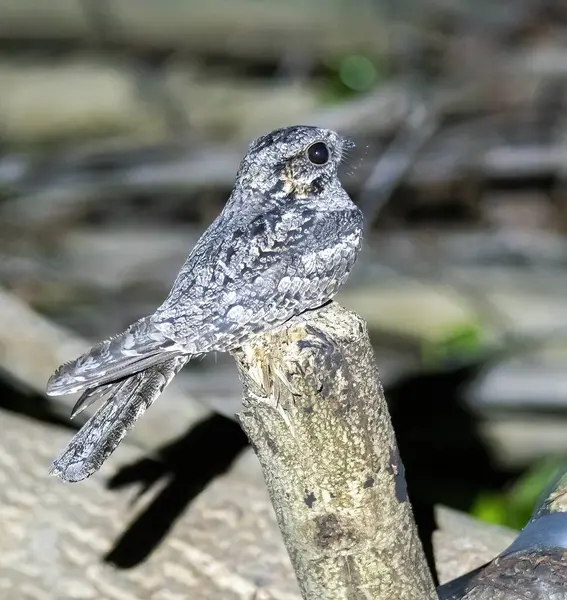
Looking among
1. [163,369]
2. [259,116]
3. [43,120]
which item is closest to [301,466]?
[163,369]

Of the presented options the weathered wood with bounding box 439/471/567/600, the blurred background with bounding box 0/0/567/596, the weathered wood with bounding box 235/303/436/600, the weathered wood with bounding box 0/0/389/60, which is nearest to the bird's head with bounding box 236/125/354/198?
the weathered wood with bounding box 235/303/436/600

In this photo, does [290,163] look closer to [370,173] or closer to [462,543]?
[462,543]

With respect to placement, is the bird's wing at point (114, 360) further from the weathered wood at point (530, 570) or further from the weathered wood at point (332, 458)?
the weathered wood at point (530, 570)

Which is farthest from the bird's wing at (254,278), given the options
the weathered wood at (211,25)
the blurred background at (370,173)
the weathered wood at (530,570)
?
the weathered wood at (211,25)

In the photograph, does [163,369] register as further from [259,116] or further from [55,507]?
[259,116]

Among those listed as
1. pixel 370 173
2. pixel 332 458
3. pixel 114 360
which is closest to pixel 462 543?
pixel 332 458

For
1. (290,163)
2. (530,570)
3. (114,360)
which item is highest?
(290,163)
